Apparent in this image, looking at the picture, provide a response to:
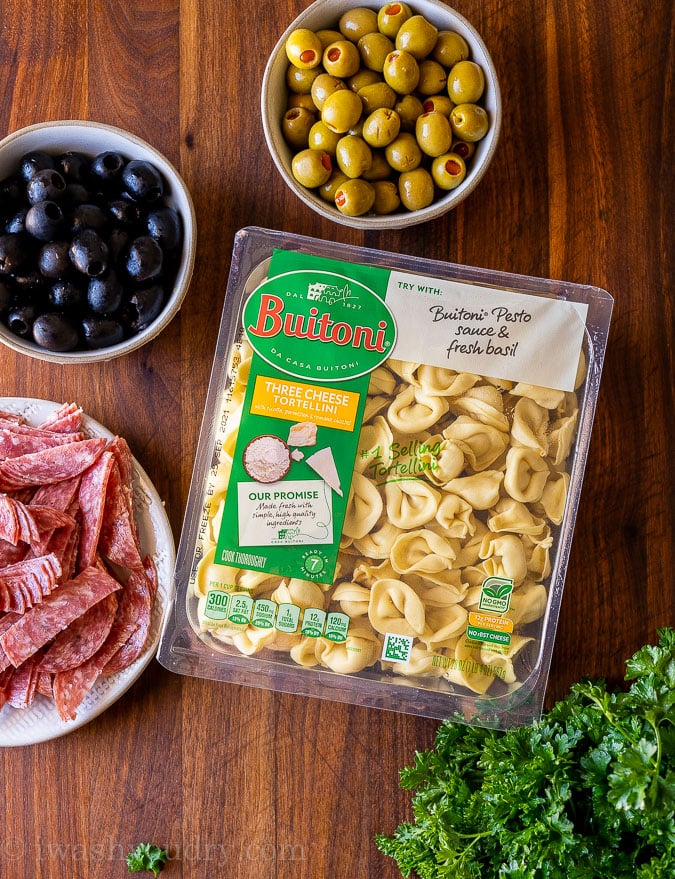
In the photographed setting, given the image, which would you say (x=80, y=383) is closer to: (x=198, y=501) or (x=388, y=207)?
(x=198, y=501)

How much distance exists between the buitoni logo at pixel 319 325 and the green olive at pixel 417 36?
373 millimetres

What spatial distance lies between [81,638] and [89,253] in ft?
2.10

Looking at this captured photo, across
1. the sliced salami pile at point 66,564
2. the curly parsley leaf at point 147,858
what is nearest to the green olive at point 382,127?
the sliced salami pile at point 66,564

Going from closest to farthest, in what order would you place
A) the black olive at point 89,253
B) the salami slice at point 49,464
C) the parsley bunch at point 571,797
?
the parsley bunch at point 571,797 < the black olive at point 89,253 < the salami slice at point 49,464

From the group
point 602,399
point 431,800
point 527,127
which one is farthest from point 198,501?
point 527,127

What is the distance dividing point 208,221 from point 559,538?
0.82 m

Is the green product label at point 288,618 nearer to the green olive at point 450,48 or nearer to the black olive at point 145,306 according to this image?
the black olive at point 145,306

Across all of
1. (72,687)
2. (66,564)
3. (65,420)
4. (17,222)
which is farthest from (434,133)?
(72,687)

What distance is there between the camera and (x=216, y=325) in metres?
1.39

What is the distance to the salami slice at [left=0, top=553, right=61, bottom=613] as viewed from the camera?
4.15ft

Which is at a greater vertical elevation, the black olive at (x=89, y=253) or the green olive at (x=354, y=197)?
the green olive at (x=354, y=197)

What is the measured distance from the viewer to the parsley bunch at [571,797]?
40.2 inches

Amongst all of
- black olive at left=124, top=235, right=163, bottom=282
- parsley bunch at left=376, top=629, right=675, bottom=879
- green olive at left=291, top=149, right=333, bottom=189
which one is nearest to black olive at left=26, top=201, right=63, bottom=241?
black olive at left=124, top=235, right=163, bottom=282

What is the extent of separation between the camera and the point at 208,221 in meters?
1.39
